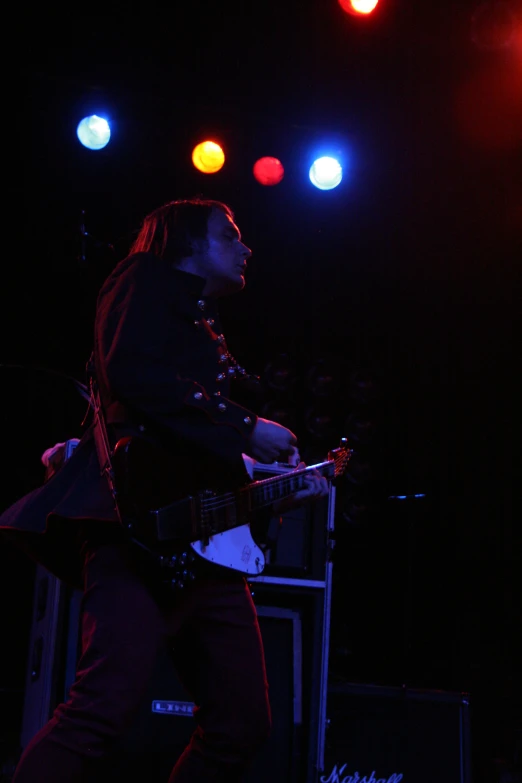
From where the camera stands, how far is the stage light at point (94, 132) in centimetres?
481

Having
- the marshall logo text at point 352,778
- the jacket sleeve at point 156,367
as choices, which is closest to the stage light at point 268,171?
the jacket sleeve at point 156,367

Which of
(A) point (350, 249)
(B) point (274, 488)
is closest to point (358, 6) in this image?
(A) point (350, 249)

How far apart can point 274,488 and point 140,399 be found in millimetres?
624

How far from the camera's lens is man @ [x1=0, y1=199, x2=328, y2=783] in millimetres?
1846

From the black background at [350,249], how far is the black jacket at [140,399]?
9.13ft

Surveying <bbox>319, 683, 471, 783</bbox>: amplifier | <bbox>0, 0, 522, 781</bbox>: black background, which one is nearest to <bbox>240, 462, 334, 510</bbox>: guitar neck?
<bbox>319, 683, 471, 783</bbox>: amplifier

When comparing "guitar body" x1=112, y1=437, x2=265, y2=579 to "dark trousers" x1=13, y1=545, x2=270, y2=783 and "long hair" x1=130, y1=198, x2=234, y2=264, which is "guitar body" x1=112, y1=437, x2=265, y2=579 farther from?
"long hair" x1=130, y1=198, x2=234, y2=264

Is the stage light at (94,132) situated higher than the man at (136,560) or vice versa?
the stage light at (94,132)

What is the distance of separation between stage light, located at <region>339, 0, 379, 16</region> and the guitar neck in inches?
112

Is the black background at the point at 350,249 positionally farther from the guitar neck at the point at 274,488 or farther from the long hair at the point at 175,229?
the guitar neck at the point at 274,488

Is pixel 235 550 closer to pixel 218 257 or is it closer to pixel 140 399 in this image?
pixel 140 399

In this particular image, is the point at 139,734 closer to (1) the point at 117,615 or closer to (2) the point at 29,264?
(1) the point at 117,615

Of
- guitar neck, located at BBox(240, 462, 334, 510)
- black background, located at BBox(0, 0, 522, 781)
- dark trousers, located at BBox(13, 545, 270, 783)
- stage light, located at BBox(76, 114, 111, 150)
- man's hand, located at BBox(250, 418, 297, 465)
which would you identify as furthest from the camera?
stage light, located at BBox(76, 114, 111, 150)

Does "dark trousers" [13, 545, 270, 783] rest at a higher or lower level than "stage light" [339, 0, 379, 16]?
lower
